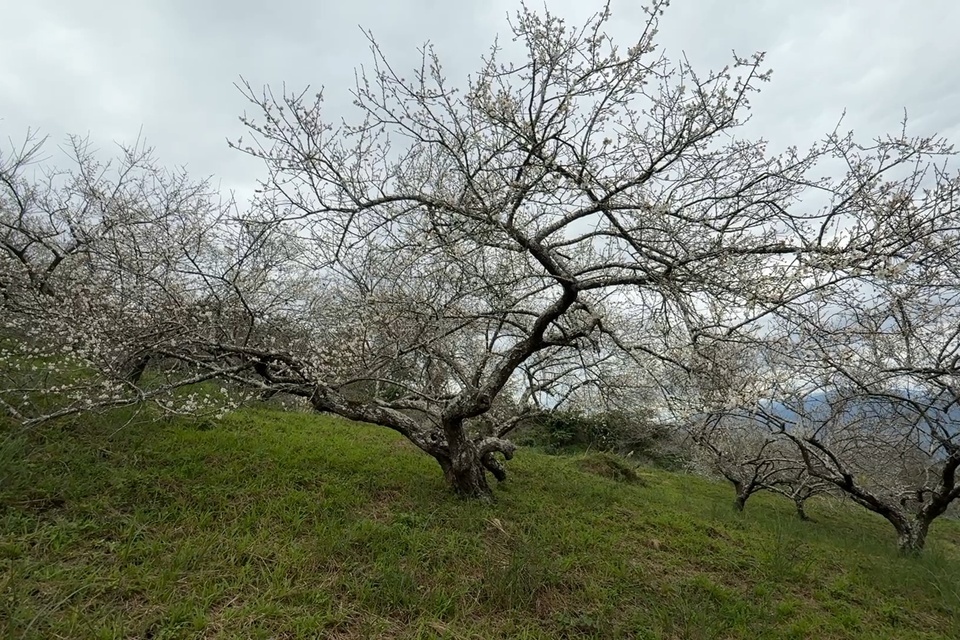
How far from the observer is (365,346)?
4859 millimetres

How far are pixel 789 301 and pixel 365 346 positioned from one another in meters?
3.75

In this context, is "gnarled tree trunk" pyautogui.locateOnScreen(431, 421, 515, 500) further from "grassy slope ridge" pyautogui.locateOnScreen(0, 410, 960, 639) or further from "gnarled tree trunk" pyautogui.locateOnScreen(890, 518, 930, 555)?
"gnarled tree trunk" pyautogui.locateOnScreen(890, 518, 930, 555)

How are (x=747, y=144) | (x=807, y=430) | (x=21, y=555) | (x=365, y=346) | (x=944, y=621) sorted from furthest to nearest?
1. (x=807, y=430)
2. (x=365, y=346)
3. (x=944, y=621)
4. (x=747, y=144)
5. (x=21, y=555)

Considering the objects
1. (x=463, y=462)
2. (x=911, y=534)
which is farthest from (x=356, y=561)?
(x=911, y=534)

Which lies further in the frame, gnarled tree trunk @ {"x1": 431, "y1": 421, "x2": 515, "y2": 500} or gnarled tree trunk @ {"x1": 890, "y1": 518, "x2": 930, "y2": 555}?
gnarled tree trunk @ {"x1": 890, "y1": 518, "x2": 930, "y2": 555}

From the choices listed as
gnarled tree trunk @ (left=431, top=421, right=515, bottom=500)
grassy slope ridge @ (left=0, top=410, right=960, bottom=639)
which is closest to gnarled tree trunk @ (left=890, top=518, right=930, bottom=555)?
grassy slope ridge @ (left=0, top=410, right=960, bottom=639)

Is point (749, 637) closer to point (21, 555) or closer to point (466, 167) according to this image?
point (466, 167)

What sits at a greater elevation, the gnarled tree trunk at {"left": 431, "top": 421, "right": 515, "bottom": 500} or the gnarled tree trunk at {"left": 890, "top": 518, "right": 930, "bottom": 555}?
the gnarled tree trunk at {"left": 431, "top": 421, "right": 515, "bottom": 500}

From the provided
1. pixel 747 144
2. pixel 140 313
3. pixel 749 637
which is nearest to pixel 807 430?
pixel 749 637

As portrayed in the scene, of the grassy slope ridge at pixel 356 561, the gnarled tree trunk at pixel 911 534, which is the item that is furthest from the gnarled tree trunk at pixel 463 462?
the gnarled tree trunk at pixel 911 534

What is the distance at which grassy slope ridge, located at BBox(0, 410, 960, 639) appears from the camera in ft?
9.50

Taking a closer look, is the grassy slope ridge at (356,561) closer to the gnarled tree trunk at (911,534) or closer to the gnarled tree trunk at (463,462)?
the gnarled tree trunk at (463,462)

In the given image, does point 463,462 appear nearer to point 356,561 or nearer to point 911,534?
point 356,561

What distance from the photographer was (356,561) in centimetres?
366
